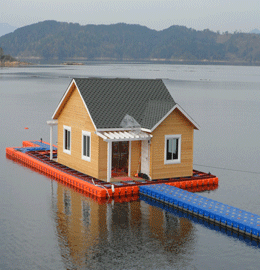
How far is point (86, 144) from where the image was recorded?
1235 inches

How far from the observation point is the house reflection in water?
1966 cm

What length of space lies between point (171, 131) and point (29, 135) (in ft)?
93.0

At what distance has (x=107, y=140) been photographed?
93.8 ft

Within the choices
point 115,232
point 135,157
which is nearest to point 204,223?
point 115,232

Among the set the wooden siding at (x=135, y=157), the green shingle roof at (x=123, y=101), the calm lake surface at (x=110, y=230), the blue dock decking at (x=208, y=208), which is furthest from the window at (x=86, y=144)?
the blue dock decking at (x=208, y=208)

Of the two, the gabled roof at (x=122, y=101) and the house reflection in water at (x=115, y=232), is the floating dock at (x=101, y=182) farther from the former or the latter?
the gabled roof at (x=122, y=101)

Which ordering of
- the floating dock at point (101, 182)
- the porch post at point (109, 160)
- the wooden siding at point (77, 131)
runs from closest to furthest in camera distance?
the floating dock at point (101, 182) < the porch post at point (109, 160) < the wooden siding at point (77, 131)

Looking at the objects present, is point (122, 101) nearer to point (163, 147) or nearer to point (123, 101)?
point (123, 101)

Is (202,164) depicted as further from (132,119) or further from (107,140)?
(107,140)

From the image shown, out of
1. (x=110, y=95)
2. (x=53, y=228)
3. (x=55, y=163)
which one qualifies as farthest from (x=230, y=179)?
(x=53, y=228)

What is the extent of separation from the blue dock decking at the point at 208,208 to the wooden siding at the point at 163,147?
160cm

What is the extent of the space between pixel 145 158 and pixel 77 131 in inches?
200

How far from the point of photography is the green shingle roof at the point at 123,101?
30688 millimetres

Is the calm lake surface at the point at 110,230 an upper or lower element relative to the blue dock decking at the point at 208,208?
lower
